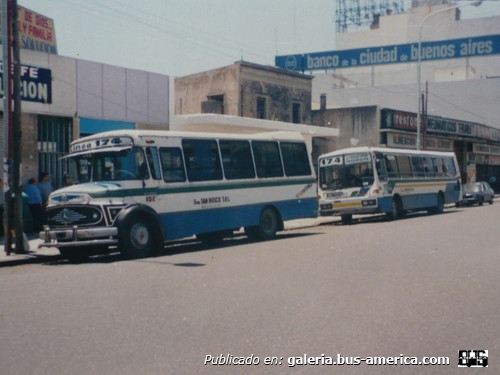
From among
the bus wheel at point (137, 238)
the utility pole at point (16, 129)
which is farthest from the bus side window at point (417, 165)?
the utility pole at point (16, 129)

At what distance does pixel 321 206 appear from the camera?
25359 millimetres

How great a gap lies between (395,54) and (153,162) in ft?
170

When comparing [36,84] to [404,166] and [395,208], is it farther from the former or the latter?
[404,166]

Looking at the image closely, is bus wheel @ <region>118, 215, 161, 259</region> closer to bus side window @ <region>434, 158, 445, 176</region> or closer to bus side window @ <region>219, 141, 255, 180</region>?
bus side window @ <region>219, 141, 255, 180</region>

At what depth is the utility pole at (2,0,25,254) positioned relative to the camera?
14.4 m

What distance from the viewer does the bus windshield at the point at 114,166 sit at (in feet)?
46.5

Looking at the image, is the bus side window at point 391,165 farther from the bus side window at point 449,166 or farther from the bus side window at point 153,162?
the bus side window at point 153,162

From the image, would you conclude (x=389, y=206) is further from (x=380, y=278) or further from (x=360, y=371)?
(x=360, y=371)

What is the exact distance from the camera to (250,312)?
304 inches

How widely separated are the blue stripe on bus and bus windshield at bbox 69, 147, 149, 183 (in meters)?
1.22

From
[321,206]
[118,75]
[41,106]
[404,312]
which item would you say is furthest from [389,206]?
[404,312]

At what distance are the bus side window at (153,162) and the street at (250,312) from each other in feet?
6.86

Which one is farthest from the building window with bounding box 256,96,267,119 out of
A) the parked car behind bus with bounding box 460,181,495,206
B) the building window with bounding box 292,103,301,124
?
the parked car behind bus with bounding box 460,181,495,206

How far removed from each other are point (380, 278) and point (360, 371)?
4952mm
